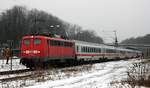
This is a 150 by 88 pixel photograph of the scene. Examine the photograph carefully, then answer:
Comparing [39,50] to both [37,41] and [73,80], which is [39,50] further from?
[73,80]

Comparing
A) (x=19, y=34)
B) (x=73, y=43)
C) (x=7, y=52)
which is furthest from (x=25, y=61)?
(x=19, y=34)

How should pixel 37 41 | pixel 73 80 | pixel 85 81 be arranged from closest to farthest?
pixel 85 81, pixel 73 80, pixel 37 41

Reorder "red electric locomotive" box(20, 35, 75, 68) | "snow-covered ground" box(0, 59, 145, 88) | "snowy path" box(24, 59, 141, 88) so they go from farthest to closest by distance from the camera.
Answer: "red electric locomotive" box(20, 35, 75, 68) < "snow-covered ground" box(0, 59, 145, 88) < "snowy path" box(24, 59, 141, 88)

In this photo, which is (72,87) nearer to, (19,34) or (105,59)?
(105,59)

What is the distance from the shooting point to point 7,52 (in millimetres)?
26953

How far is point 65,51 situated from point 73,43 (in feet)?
10.5

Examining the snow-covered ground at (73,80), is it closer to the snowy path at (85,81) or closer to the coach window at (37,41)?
Result: the snowy path at (85,81)

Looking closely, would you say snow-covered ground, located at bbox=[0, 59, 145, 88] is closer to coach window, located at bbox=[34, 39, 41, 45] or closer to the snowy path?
the snowy path

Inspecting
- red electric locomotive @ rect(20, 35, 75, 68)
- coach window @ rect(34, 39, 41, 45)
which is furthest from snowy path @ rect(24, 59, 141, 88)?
coach window @ rect(34, 39, 41, 45)

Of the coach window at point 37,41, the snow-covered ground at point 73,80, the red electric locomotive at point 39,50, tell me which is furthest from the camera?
the coach window at point 37,41

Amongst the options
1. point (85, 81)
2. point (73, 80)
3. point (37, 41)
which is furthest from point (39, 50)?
point (85, 81)

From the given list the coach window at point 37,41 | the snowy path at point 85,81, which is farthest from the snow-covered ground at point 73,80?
the coach window at point 37,41

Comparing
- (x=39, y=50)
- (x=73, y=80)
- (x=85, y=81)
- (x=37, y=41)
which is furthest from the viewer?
(x=37, y=41)

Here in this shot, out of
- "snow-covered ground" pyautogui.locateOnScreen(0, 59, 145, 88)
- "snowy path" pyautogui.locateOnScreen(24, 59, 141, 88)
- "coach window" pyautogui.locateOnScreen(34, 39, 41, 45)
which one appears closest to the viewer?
"snowy path" pyautogui.locateOnScreen(24, 59, 141, 88)
